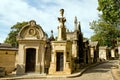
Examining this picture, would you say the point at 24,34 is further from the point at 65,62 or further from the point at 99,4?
the point at 99,4

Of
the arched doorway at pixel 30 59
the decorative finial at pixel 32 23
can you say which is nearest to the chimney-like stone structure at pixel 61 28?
the decorative finial at pixel 32 23

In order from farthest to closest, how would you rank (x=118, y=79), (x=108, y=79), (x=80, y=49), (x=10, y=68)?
1. (x=80, y=49)
2. (x=10, y=68)
3. (x=108, y=79)
4. (x=118, y=79)

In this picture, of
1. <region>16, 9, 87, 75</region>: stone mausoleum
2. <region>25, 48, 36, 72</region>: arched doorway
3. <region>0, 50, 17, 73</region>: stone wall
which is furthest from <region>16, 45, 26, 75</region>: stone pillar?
<region>0, 50, 17, 73</region>: stone wall

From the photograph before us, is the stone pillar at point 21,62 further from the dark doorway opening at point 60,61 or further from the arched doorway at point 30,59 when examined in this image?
the dark doorway opening at point 60,61

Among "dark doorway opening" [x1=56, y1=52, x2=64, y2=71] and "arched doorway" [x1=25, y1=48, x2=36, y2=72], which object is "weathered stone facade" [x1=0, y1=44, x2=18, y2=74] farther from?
"dark doorway opening" [x1=56, y1=52, x2=64, y2=71]

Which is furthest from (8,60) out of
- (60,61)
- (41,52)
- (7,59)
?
(60,61)

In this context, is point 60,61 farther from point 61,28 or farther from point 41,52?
point 61,28

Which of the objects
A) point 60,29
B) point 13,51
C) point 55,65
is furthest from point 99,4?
point 13,51

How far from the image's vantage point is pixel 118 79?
13.5m

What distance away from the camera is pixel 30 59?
2088 cm

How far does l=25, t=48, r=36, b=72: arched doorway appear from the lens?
2077cm

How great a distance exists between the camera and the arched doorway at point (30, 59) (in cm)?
2077

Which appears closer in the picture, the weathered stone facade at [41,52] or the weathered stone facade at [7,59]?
the weathered stone facade at [41,52]

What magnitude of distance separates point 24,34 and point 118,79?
11.0 metres
